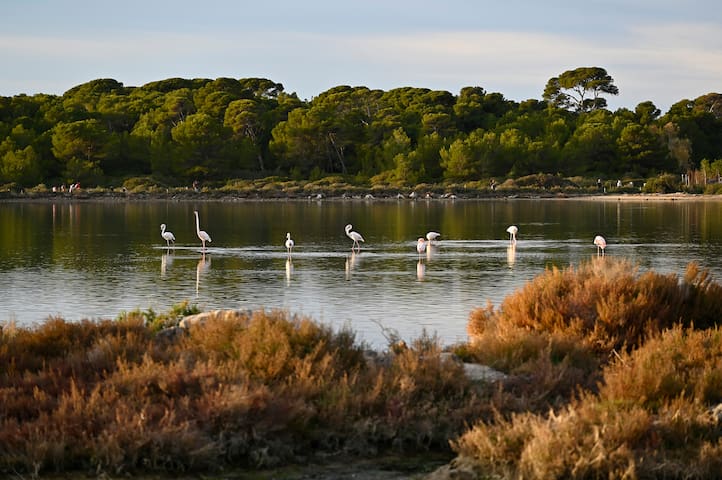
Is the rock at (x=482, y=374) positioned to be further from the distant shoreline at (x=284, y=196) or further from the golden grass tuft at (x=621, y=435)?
the distant shoreline at (x=284, y=196)

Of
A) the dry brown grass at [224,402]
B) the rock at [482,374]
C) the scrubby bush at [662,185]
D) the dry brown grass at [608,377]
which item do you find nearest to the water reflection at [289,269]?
the dry brown grass at [608,377]

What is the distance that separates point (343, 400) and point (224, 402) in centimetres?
113

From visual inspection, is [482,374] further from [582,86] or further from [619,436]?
[582,86]

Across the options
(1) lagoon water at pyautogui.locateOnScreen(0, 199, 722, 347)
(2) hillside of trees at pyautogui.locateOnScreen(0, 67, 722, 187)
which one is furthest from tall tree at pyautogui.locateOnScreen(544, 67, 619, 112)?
(1) lagoon water at pyautogui.locateOnScreen(0, 199, 722, 347)

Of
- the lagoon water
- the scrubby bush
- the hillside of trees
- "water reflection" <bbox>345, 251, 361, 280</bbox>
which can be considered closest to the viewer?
the lagoon water

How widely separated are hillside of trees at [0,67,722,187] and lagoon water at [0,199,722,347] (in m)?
54.9

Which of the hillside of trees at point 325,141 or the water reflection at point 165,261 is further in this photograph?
the hillside of trees at point 325,141

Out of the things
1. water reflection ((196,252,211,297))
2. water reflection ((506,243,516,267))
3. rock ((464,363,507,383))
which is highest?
rock ((464,363,507,383))

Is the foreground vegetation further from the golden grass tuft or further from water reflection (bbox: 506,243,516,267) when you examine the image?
water reflection (bbox: 506,243,516,267)

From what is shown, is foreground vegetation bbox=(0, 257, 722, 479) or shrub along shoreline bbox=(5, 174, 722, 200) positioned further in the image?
shrub along shoreline bbox=(5, 174, 722, 200)

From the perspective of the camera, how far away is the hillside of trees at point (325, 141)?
354 feet

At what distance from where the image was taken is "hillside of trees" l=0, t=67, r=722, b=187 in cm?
10788

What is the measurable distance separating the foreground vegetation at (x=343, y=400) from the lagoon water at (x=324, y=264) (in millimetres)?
1542

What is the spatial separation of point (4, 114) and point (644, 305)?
116279 millimetres
